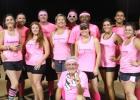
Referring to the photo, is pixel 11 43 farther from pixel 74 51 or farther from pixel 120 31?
pixel 120 31

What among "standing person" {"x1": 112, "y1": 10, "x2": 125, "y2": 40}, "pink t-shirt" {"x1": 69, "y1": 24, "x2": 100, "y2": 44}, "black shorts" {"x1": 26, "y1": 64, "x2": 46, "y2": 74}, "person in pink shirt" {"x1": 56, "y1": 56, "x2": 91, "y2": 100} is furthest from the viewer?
"standing person" {"x1": 112, "y1": 10, "x2": 125, "y2": 40}

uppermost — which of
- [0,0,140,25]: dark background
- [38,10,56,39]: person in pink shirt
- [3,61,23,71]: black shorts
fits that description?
[0,0,140,25]: dark background

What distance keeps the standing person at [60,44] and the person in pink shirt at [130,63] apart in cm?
107

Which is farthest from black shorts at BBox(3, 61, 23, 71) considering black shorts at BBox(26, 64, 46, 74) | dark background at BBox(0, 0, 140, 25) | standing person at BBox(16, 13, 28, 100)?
dark background at BBox(0, 0, 140, 25)

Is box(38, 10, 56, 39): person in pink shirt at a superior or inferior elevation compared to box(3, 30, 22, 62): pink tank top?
superior

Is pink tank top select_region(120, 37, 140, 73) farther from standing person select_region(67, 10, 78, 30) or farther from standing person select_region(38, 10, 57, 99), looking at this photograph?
standing person select_region(38, 10, 57, 99)

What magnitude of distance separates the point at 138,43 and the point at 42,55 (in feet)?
5.34

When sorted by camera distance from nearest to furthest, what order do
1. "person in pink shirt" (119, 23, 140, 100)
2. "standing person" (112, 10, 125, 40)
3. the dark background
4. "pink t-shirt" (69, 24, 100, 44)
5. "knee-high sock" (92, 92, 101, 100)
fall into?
"person in pink shirt" (119, 23, 140, 100) → "knee-high sock" (92, 92, 101, 100) → "pink t-shirt" (69, 24, 100, 44) → "standing person" (112, 10, 125, 40) → the dark background

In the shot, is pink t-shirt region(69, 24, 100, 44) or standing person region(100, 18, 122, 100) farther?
pink t-shirt region(69, 24, 100, 44)

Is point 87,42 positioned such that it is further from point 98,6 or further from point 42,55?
point 98,6

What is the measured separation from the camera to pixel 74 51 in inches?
287

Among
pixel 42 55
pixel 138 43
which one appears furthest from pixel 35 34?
pixel 138 43

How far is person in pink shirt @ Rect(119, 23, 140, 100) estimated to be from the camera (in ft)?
21.8

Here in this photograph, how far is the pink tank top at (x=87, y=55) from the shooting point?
272 inches
